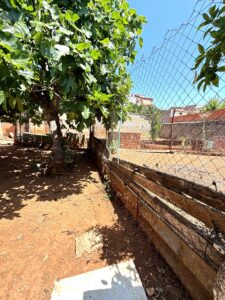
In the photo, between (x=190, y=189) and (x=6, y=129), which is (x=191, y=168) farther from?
(x=6, y=129)

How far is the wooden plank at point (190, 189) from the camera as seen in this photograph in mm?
1537

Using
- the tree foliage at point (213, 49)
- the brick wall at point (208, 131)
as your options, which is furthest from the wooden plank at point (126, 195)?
the tree foliage at point (213, 49)

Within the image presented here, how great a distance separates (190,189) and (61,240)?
1.84 m

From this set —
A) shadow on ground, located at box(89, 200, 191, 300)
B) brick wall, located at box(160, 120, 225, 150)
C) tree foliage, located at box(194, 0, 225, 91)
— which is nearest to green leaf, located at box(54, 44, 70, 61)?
tree foliage, located at box(194, 0, 225, 91)

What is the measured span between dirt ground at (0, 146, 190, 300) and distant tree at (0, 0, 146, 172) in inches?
60.7

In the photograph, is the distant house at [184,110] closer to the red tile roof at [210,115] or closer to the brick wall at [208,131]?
the red tile roof at [210,115]

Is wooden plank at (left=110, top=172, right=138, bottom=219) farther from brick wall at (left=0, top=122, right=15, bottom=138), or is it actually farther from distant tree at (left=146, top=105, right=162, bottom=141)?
brick wall at (left=0, top=122, right=15, bottom=138)

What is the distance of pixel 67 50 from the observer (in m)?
2.20

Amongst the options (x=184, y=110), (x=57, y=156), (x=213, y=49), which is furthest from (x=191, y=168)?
(x=213, y=49)

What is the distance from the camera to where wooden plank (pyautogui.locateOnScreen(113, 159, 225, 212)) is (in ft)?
5.04

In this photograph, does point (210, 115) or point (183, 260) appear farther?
point (210, 115)

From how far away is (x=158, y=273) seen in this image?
206cm

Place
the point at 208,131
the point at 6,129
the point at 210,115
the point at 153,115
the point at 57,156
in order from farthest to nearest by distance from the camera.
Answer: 1. the point at 6,129
2. the point at 57,156
3. the point at 208,131
4. the point at 153,115
5. the point at 210,115

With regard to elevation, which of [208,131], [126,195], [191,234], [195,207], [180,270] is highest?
[208,131]
